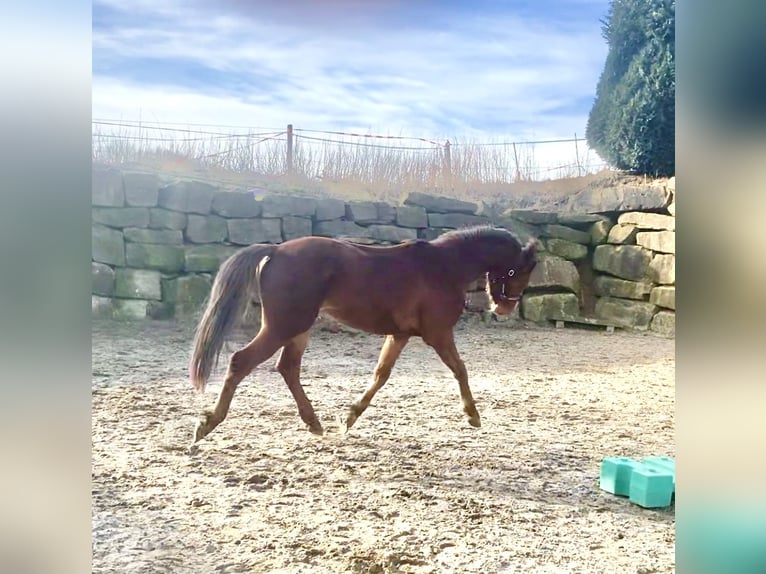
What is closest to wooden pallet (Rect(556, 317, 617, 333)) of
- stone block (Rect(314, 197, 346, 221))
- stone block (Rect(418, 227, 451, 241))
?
stone block (Rect(418, 227, 451, 241))

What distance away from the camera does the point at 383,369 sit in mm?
3252

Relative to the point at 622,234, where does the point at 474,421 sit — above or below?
below

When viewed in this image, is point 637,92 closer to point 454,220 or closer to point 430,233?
point 454,220

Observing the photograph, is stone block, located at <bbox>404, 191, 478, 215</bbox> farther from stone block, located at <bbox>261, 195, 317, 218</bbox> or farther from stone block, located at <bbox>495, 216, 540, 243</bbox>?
stone block, located at <bbox>261, 195, 317, 218</bbox>

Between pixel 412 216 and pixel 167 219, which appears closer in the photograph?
pixel 412 216

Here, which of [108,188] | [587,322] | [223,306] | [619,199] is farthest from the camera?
[619,199]

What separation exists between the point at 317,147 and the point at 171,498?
1.71 metres

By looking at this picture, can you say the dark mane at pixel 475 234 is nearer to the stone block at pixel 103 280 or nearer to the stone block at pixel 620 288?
the stone block at pixel 620 288

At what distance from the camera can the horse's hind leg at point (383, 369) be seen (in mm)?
3246

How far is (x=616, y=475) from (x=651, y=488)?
6.3 inches

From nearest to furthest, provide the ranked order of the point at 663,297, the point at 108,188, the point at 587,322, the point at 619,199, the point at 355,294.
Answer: the point at 355,294, the point at 108,188, the point at 587,322, the point at 619,199, the point at 663,297

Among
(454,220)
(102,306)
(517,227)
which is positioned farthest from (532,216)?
(102,306)
